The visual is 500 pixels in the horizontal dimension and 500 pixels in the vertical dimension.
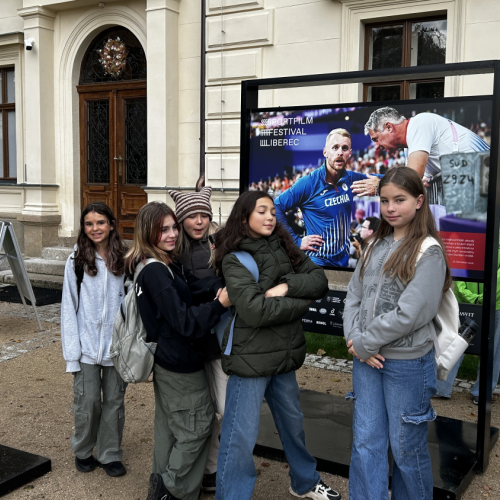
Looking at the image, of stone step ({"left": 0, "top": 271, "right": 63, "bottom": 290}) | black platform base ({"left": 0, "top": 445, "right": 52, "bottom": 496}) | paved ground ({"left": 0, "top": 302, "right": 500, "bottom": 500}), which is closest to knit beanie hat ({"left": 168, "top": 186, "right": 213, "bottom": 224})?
paved ground ({"left": 0, "top": 302, "right": 500, "bottom": 500})

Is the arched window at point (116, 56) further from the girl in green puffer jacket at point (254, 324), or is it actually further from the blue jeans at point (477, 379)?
the girl in green puffer jacket at point (254, 324)

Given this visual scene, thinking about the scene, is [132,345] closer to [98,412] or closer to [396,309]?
[98,412]

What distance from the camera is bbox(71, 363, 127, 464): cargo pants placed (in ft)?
Result: 11.8

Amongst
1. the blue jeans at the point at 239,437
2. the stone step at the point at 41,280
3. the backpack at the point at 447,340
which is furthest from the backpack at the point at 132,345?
the stone step at the point at 41,280

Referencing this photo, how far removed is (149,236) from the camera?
3.17 m

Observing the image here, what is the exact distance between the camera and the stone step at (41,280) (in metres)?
9.97

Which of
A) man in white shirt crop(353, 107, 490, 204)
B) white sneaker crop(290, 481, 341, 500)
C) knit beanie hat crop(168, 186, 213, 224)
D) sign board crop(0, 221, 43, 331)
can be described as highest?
man in white shirt crop(353, 107, 490, 204)

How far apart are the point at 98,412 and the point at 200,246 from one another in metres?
1.20

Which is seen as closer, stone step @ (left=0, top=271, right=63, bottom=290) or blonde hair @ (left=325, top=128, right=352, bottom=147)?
blonde hair @ (left=325, top=128, right=352, bottom=147)

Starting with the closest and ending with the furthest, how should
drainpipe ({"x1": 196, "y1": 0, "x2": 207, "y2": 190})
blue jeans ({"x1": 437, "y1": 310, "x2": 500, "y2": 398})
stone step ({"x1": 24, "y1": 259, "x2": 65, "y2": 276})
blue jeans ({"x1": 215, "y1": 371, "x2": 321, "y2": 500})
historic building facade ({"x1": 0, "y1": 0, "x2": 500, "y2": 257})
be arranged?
blue jeans ({"x1": 215, "y1": 371, "x2": 321, "y2": 500}), blue jeans ({"x1": 437, "y1": 310, "x2": 500, "y2": 398}), historic building facade ({"x1": 0, "y1": 0, "x2": 500, "y2": 257}), drainpipe ({"x1": 196, "y1": 0, "x2": 207, "y2": 190}), stone step ({"x1": 24, "y1": 259, "x2": 65, "y2": 276})

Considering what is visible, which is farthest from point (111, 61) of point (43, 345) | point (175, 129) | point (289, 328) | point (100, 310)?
point (289, 328)

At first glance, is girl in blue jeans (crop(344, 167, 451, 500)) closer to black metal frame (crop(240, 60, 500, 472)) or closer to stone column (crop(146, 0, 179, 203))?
black metal frame (crop(240, 60, 500, 472))

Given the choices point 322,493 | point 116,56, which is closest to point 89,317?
point 322,493

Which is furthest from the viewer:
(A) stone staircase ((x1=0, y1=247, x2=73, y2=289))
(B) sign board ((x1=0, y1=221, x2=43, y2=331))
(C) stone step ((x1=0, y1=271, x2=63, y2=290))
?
(A) stone staircase ((x1=0, y1=247, x2=73, y2=289))
